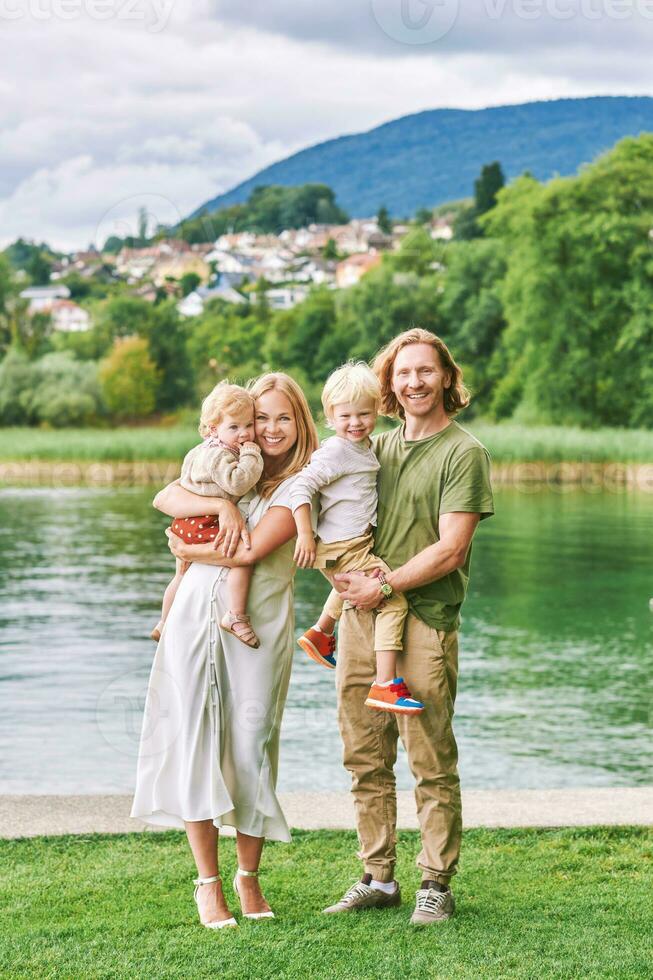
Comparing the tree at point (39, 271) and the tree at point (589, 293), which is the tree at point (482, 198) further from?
the tree at point (39, 271)

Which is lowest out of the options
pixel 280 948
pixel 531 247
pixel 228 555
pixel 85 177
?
pixel 280 948

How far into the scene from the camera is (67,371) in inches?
2360

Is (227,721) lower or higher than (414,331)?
lower

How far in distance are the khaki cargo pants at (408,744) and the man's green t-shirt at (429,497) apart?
0.25ft

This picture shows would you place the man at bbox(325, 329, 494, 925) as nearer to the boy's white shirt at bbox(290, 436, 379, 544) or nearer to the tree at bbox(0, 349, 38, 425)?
the boy's white shirt at bbox(290, 436, 379, 544)

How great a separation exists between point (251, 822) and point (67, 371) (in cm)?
5718

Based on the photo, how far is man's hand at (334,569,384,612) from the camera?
13.0 ft

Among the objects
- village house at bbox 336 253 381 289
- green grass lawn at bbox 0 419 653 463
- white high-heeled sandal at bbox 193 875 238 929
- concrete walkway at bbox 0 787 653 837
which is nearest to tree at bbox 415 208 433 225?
village house at bbox 336 253 381 289

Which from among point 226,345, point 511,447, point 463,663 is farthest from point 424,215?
point 463,663

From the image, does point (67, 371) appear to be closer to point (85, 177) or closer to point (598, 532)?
point (598, 532)

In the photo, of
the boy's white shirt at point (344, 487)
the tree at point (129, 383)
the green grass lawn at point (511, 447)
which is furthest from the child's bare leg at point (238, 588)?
the tree at point (129, 383)

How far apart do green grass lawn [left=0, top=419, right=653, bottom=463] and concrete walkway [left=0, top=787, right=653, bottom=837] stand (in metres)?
29.1

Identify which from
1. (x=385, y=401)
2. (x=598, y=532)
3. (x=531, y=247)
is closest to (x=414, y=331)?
(x=385, y=401)

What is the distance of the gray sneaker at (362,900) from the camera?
165 inches
